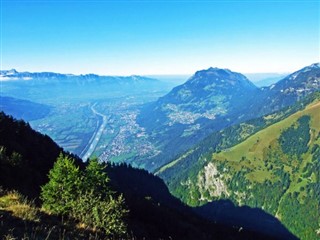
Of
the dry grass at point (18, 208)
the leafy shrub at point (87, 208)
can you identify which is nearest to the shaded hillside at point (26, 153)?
the leafy shrub at point (87, 208)

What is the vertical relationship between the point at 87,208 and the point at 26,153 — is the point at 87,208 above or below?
above

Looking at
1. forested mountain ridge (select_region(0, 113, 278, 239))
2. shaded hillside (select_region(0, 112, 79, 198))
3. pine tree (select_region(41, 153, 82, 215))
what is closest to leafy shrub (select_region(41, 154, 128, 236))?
pine tree (select_region(41, 153, 82, 215))

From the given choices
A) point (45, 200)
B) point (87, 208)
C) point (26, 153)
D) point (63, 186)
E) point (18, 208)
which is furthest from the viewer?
point (26, 153)

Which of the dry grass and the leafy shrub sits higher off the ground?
the dry grass

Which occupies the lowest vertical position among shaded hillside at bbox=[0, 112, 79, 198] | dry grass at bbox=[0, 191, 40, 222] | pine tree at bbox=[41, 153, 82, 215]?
shaded hillside at bbox=[0, 112, 79, 198]

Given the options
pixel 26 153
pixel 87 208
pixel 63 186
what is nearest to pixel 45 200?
pixel 63 186

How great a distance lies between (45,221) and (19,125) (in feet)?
399

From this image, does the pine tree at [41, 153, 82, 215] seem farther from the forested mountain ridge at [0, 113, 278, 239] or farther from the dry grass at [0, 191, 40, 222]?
the dry grass at [0, 191, 40, 222]

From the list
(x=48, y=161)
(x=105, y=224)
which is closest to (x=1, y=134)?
(x=48, y=161)

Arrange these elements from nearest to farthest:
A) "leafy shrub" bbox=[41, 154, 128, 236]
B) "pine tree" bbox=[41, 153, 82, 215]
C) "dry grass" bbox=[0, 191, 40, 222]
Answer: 1. "dry grass" bbox=[0, 191, 40, 222]
2. "leafy shrub" bbox=[41, 154, 128, 236]
3. "pine tree" bbox=[41, 153, 82, 215]

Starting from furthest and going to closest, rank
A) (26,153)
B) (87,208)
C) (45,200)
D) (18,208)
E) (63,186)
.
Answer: (26,153) < (63,186) < (45,200) < (87,208) < (18,208)

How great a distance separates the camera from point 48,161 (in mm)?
112125

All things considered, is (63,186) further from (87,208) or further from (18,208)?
(18,208)

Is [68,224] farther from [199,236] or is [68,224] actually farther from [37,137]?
[37,137]
